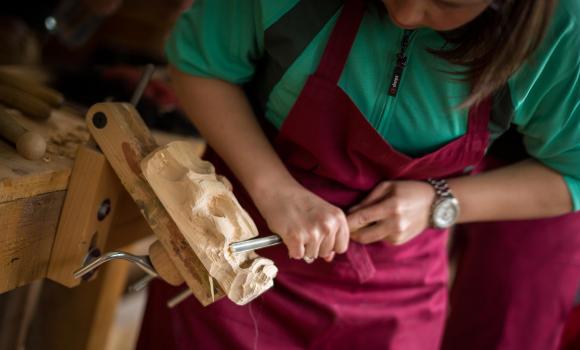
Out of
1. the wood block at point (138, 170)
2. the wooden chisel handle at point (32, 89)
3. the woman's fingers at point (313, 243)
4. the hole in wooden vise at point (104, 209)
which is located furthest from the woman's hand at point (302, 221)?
the wooden chisel handle at point (32, 89)

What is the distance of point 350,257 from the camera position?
84 centimetres

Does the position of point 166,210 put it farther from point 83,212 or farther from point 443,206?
point 443,206

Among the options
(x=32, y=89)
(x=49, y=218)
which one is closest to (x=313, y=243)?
(x=49, y=218)

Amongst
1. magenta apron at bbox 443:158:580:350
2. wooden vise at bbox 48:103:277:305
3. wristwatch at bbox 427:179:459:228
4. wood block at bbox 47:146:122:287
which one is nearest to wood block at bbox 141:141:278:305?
wooden vise at bbox 48:103:277:305

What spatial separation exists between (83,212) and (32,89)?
0.90ft

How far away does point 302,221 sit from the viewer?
70 cm

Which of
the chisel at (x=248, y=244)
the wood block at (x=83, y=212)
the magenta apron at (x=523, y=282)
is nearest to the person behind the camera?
the chisel at (x=248, y=244)

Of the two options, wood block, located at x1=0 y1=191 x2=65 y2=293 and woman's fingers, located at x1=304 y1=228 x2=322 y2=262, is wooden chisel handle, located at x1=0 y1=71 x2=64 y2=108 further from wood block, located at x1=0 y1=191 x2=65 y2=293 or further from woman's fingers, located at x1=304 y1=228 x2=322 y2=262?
woman's fingers, located at x1=304 y1=228 x2=322 y2=262

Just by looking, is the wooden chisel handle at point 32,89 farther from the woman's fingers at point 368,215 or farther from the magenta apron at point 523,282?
the magenta apron at point 523,282

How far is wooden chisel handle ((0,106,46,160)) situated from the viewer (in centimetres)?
72

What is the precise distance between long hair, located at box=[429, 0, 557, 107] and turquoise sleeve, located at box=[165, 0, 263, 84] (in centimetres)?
23

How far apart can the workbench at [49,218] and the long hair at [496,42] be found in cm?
49

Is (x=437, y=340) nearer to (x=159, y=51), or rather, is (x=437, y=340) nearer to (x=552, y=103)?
(x=552, y=103)

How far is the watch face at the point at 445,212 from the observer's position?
828 mm
